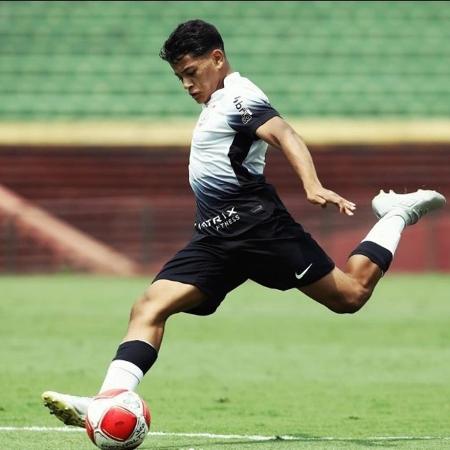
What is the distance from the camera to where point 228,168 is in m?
6.55

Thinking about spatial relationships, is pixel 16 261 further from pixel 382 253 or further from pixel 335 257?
pixel 382 253

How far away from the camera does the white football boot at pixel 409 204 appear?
7.51m

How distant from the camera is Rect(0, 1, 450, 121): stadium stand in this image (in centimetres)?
2509

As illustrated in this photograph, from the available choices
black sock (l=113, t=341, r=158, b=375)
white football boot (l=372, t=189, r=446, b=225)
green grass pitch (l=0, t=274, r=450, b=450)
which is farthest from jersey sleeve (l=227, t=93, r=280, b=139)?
green grass pitch (l=0, t=274, r=450, b=450)

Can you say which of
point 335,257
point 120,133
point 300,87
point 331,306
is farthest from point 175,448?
point 300,87

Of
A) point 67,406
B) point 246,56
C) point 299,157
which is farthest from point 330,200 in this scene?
point 246,56

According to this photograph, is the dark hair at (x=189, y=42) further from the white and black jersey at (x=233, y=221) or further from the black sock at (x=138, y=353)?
the black sock at (x=138, y=353)

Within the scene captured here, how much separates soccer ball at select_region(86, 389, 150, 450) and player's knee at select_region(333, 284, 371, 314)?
1387 millimetres

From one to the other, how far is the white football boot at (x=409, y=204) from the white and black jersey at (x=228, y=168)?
110 centimetres

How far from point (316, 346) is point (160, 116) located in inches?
527

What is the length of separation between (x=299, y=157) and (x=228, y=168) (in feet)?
1.60

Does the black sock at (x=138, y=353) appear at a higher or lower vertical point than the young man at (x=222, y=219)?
lower

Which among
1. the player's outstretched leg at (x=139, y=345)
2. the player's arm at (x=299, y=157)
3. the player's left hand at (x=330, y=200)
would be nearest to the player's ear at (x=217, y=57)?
the player's arm at (x=299, y=157)

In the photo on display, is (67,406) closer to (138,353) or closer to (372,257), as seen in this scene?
(138,353)
